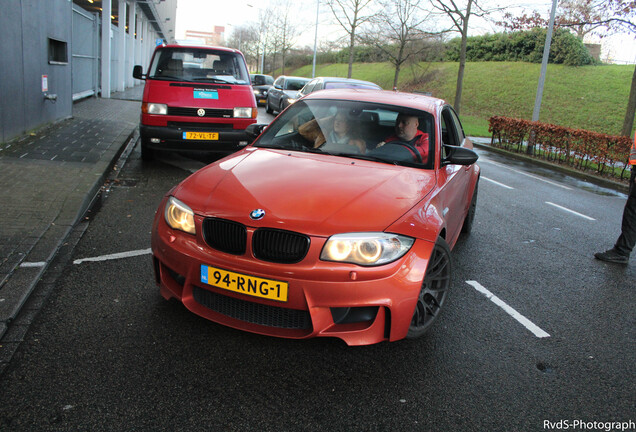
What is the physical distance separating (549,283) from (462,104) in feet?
108

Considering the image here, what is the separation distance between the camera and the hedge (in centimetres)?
1250

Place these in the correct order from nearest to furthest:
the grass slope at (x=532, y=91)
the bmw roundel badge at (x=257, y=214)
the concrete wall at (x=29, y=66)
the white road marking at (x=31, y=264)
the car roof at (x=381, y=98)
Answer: the bmw roundel badge at (x=257, y=214)
the white road marking at (x=31, y=264)
the car roof at (x=381, y=98)
the concrete wall at (x=29, y=66)
the grass slope at (x=532, y=91)

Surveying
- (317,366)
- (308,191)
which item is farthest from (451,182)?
(317,366)

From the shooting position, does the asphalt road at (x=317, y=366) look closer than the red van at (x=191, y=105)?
Yes

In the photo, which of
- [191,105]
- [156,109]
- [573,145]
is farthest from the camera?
[573,145]

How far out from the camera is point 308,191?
3.25 meters

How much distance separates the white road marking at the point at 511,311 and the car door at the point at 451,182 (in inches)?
17.9

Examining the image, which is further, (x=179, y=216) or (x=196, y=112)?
(x=196, y=112)

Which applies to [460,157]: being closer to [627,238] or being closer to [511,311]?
[511,311]

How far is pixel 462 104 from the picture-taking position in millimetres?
35625

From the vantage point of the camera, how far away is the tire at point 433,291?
324 cm

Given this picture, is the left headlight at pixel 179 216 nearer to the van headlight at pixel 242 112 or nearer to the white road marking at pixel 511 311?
the white road marking at pixel 511 311

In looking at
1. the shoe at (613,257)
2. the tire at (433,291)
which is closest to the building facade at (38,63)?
the tire at (433,291)

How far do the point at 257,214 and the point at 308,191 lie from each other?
420mm
